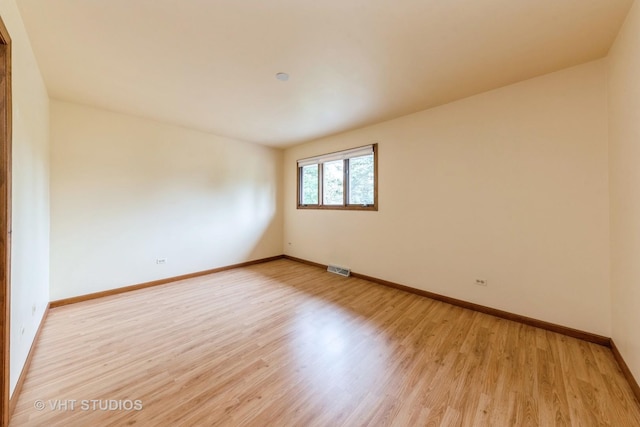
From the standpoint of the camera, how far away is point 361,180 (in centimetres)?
409

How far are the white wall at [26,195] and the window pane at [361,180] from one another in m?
3.71

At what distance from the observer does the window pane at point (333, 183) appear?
442 cm

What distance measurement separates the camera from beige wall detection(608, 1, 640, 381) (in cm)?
155

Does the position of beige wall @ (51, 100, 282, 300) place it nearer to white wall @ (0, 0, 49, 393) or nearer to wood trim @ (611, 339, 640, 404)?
white wall @ (0, 0, 49, 393)

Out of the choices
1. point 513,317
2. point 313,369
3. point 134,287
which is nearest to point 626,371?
point 513,317

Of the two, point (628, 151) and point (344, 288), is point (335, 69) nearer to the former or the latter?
point (628, 151)

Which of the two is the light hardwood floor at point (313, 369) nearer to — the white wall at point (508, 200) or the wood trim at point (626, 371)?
the wood trim at point (626, 371)

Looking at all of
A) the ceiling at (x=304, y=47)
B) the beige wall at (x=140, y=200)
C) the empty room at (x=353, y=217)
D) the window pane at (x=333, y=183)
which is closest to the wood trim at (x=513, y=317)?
the empty room at (x=353, y=217)

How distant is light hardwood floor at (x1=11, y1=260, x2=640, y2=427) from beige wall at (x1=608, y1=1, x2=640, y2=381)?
37cm

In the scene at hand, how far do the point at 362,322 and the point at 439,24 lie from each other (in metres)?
2.70

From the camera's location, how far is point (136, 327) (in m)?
2.40

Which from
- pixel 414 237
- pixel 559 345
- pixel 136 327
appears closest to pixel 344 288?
pixel 414 237

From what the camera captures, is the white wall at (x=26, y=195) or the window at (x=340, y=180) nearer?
the white wall at (x=26, y=195)

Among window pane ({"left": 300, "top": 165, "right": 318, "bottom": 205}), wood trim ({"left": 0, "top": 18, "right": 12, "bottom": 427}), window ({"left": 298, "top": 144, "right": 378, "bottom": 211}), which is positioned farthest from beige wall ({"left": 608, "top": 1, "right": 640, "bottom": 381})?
window pane ({"left": 300, "top": 165, "right": 318, "bottom": 205})
